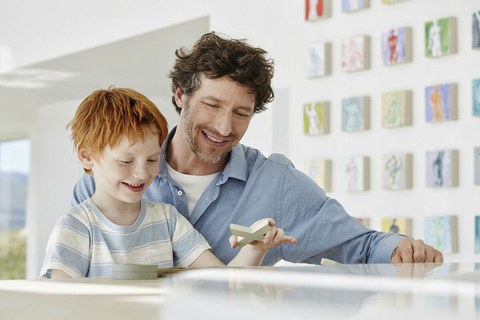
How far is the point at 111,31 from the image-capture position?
5.63 m

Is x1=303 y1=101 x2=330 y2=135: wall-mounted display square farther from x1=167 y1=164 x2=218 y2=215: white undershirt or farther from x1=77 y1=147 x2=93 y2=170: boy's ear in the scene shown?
x1=77 y1=147 x2=93 y2=170: boy's ear

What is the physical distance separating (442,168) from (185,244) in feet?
7.17

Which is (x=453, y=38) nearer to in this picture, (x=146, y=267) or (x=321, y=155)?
(x=321, y=155)

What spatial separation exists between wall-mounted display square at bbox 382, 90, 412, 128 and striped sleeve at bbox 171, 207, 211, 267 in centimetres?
226

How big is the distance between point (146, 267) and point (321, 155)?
3.34 metres

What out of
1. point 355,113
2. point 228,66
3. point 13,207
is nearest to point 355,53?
point 355,113

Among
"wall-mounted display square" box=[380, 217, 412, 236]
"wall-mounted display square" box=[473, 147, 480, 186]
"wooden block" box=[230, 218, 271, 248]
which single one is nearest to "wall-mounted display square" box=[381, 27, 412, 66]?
"wall-mounted display square" box=[473, 147, 480, 186]

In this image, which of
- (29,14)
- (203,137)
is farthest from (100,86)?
(203,137)

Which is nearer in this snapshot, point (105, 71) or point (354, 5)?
point (354, 5)

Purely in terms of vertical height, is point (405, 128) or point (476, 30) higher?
point (476, 30)

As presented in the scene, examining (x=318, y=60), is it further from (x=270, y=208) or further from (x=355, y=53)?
(x=270, y=208)

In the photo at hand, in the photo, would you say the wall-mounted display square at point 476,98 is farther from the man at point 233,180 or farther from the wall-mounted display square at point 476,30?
the man at point 233,180

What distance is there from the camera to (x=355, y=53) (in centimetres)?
432

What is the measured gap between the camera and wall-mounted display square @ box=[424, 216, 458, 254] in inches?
151
